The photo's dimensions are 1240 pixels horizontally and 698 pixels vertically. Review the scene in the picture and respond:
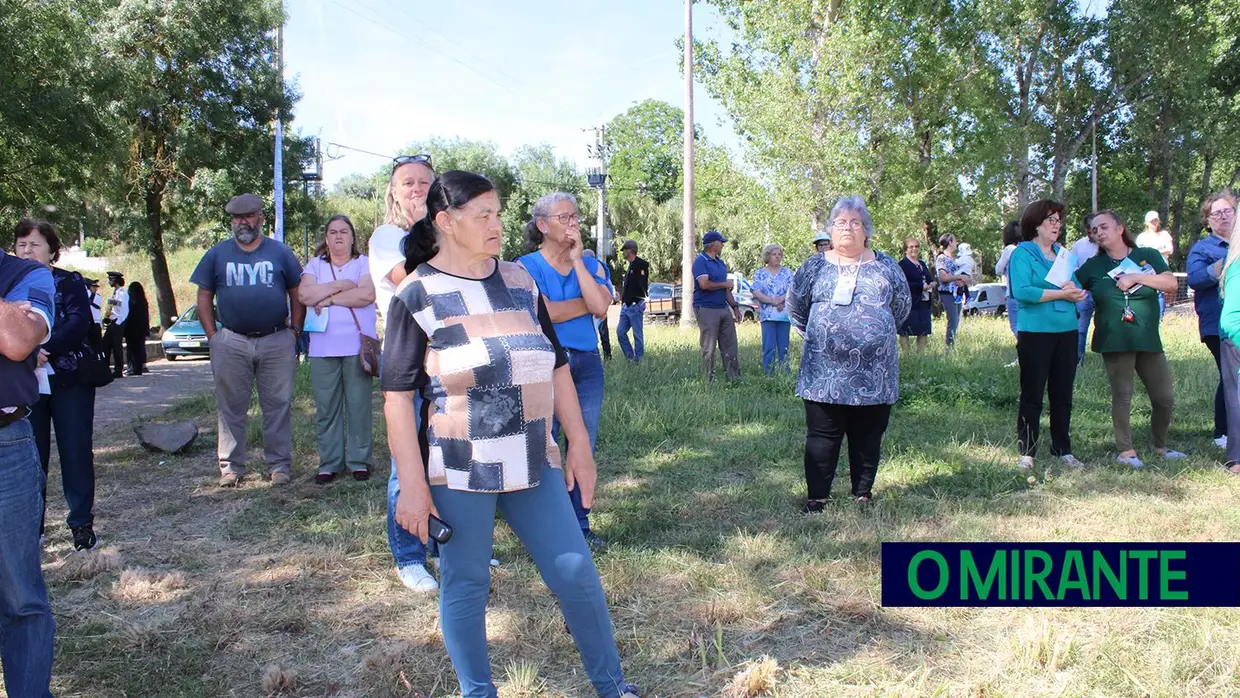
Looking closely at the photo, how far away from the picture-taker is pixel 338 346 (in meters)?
5.84

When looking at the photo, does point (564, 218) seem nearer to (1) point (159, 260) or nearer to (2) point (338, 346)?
(2) point (338, 346)

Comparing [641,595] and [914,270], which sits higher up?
[914,270]

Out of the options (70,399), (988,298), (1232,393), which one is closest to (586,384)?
(70,399)

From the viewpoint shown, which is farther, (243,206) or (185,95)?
(185,95)

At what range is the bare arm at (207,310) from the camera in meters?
5.95

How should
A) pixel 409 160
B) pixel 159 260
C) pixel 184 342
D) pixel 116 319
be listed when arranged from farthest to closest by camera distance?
1. pixel 159 260
2. pixel 184 342
3. pixel 116 319
4. pixel 409 160

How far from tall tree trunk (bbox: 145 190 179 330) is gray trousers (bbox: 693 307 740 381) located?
18951mm

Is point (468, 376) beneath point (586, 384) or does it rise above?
above

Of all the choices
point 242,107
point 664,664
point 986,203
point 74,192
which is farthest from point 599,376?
point 986,203

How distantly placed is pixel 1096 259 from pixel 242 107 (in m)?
24.8

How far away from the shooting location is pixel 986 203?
103ft

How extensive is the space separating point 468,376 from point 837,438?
305cm

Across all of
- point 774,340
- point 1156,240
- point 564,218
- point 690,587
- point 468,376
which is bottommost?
point 690,587

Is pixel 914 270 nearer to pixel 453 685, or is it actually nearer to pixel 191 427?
pixel 191 427
